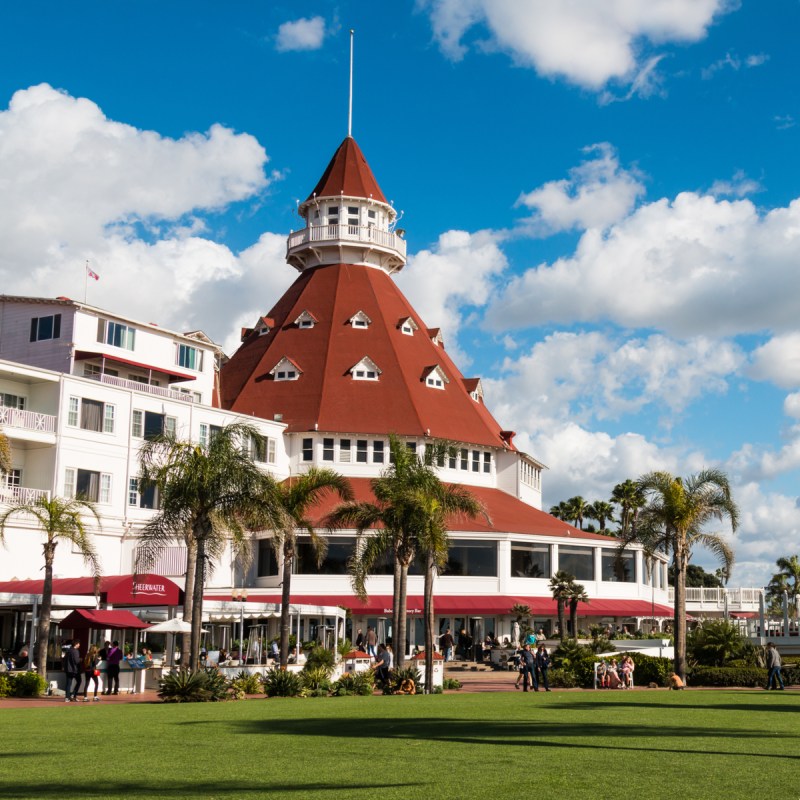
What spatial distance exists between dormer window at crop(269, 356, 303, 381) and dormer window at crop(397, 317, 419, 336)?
8.16m

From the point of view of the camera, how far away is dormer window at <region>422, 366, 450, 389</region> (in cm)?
6938

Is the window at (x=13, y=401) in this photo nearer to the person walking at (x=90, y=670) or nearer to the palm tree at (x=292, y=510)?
the palm tree at (x=292, y=510)

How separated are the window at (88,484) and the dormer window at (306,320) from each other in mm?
22472

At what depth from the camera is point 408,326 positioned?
237 ft

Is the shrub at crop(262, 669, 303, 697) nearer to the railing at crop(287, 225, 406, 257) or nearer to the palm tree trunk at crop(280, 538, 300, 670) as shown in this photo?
the palm tree trunk at crop(280, 538, 300, 670)

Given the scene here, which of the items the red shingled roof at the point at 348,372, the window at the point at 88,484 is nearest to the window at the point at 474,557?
the red shingled roof at the point at 348,372

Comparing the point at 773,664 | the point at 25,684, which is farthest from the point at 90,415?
the point at 773,664

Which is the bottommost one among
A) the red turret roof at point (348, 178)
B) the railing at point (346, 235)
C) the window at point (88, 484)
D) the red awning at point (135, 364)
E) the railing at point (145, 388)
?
the window at point (88, 484)

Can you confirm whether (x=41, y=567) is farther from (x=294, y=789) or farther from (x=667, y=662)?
(x=294, y=789)

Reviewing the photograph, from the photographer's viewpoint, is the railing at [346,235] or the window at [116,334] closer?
the window at [116,334]

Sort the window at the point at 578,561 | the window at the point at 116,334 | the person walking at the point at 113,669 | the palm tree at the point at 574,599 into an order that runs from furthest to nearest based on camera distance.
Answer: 1. the window at the point at 578,561
2. the palm tree at the point at 574,599
3. the window at the point at 116,334
4. the person walking at the point at 113,669

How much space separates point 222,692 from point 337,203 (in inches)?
2077

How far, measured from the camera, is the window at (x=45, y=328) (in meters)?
53.0

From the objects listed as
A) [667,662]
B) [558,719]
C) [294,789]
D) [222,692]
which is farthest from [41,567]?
[294,789]
